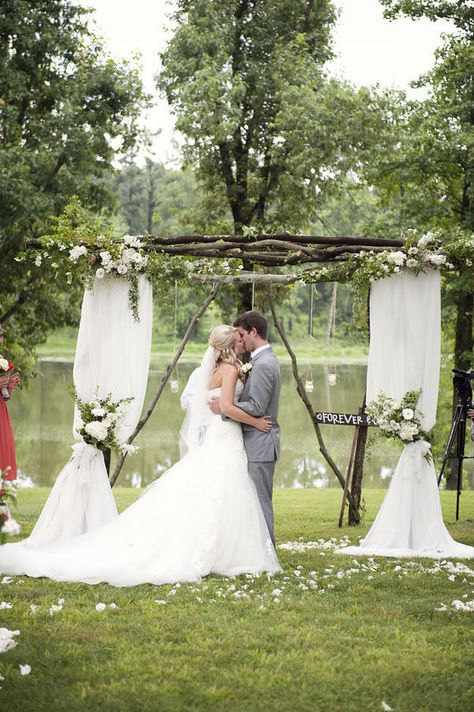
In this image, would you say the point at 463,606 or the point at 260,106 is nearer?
the point at 463,606

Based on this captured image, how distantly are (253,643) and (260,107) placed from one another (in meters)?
15.7

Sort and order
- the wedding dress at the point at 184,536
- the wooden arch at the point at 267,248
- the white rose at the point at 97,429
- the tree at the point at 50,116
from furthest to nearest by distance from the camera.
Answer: the tree at the point at 50,116
the wooden arch at the point at 267,248
the white rose at the point at 97,429
the wedding dress at the point at 184,536

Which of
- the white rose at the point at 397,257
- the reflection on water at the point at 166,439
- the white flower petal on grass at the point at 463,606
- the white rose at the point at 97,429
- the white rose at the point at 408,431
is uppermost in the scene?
the white rose at the point at 397,257

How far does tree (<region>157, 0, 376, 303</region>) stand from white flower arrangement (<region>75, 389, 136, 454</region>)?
9.02 m

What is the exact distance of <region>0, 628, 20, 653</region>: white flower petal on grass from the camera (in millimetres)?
4926

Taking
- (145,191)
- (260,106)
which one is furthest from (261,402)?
(145,191)

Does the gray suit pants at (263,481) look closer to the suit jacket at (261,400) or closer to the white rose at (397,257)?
the suit jacket at (261,400)

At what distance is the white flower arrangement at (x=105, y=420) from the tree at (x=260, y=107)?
9018 millimetres

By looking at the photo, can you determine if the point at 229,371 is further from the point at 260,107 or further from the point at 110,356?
the point at 260,107

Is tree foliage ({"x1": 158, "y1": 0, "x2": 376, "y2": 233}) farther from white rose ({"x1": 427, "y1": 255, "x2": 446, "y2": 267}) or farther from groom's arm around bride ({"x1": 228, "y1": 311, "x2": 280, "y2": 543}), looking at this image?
groom's arm around bride ({"x1": 228, "y1": 311, "x2": 280, "y2": 543})

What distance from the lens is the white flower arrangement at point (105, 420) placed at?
8.22 meters

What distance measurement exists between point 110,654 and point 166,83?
15717 millimetres

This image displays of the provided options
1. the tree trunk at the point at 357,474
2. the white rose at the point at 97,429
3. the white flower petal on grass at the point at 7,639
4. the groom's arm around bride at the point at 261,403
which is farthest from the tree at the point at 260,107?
the white flower petal on grass at the point at 7,639

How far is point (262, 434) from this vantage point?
749cm
